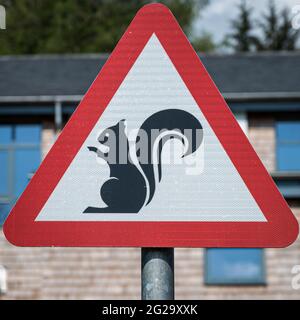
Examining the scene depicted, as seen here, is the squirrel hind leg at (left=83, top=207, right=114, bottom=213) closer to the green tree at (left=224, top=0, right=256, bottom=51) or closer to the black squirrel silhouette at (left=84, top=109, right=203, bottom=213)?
the black squirrel silhouette at (left=84, top=109, right=203, bottom=213)

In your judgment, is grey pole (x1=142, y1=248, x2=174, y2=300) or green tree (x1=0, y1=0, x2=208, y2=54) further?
green tree (x1=0, y1=0, x2=208, y2=54)

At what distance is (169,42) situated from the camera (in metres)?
2.80

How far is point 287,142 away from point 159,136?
17.3m

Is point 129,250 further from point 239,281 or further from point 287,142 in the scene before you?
point 287,142

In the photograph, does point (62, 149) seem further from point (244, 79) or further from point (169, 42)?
point (244, 79)

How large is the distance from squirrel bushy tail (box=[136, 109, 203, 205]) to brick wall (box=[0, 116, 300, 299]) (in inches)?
628

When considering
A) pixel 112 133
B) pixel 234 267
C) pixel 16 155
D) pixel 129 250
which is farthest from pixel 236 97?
pixel 112 133

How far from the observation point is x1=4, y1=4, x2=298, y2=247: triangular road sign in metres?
2.64

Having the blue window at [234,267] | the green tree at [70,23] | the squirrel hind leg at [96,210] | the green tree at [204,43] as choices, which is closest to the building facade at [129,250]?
the blue window at [234,267]

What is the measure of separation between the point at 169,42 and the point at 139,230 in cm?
72

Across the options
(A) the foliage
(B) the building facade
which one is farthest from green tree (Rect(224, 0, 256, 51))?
(B) the building facade

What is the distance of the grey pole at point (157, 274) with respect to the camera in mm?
2514
